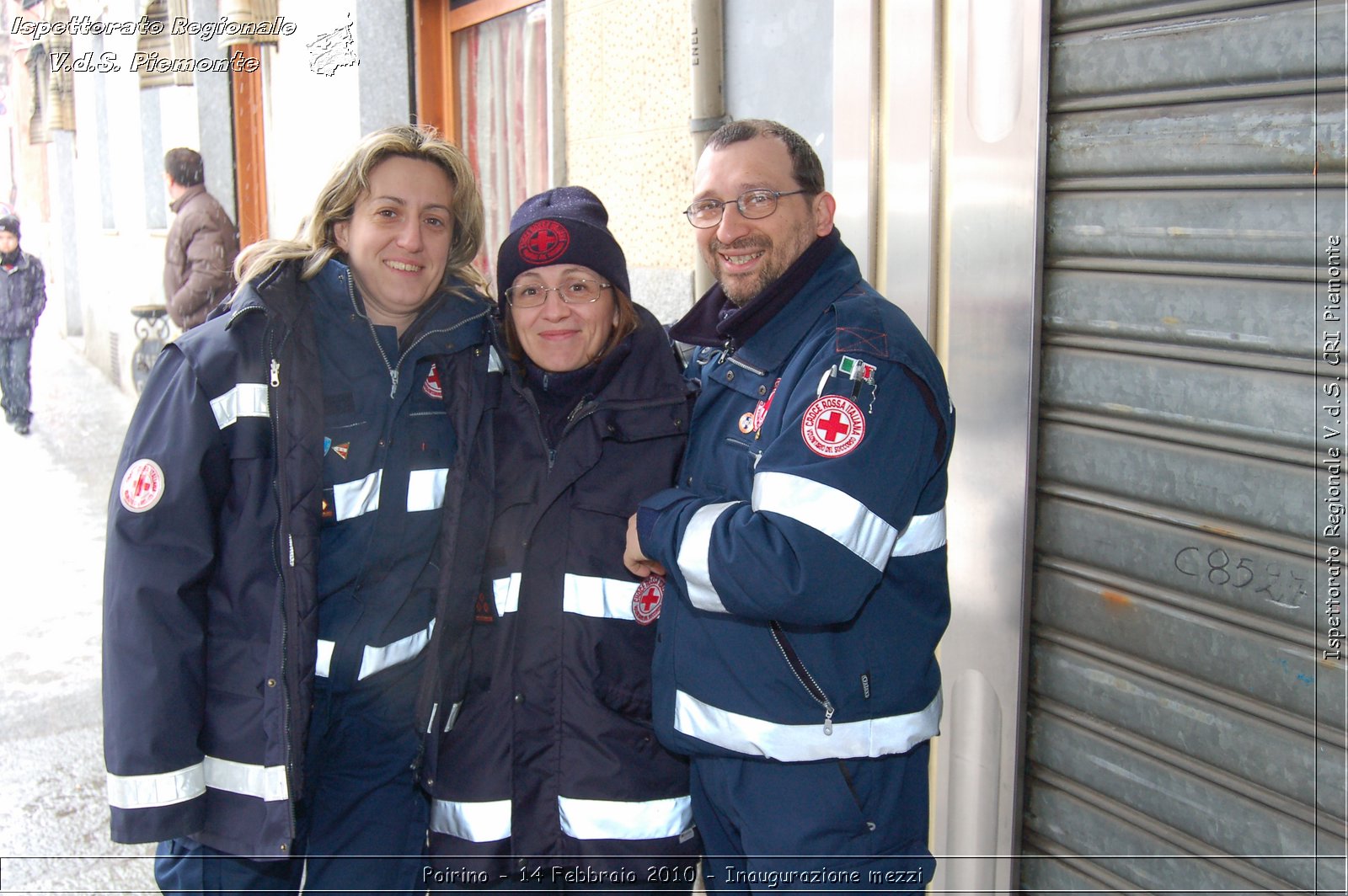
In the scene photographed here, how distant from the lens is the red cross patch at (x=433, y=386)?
2455 millimetres

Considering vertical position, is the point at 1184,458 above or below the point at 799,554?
above

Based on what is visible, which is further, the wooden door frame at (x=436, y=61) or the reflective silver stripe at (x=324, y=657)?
the wooden door frame at (x=436, y=61)

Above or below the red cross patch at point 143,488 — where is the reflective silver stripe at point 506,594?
below

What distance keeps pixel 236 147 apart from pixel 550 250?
342 inches

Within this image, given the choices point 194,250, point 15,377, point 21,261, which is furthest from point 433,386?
point 15,377

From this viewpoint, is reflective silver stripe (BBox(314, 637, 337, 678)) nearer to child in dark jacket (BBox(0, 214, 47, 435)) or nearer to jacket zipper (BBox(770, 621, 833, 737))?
jacket zipper (BBox(770, 621, 833, 737))

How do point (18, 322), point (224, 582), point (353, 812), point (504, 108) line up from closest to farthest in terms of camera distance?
→ point (224, 582) → point (353, 812) → point (504, 108) → point (18, 322)

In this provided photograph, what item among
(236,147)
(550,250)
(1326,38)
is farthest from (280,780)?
(236,147)

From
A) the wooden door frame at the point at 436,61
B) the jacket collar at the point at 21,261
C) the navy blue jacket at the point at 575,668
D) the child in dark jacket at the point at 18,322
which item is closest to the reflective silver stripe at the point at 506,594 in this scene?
the navy blue jacket at the point at 575,668

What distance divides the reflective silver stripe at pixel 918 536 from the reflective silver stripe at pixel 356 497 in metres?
1.18

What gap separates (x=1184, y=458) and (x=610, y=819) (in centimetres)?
153

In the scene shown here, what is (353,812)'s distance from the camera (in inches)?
98.3

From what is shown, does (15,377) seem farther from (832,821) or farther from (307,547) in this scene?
(832,821)

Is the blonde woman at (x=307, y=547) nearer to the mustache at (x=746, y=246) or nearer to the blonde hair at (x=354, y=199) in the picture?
the blonde hair at (x=354, y=199)
